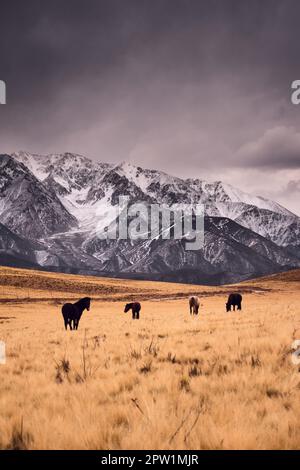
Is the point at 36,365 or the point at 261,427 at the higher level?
the point at 261,427

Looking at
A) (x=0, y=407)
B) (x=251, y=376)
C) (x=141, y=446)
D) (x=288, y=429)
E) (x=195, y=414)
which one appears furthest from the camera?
(x=251, y=376)

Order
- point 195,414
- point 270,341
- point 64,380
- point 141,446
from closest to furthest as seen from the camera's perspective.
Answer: point 141,446 → point 195,414 → point 64,380 → point 270,341

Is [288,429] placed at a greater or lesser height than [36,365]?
greater

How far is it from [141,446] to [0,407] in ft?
9.76

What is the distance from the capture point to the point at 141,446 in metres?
4.47

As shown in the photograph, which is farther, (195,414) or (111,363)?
(111,363)

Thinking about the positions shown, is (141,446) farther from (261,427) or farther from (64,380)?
(64,380)
